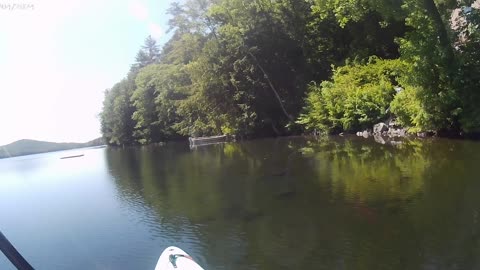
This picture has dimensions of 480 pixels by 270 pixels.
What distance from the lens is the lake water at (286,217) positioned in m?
7.07

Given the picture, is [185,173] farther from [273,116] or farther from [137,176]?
[273,116]

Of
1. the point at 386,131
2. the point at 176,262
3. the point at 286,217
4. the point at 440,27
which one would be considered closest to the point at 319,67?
the point at 386,131

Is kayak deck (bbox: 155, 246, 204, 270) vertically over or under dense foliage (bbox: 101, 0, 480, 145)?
under

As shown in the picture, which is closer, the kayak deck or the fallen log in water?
the kayak deck

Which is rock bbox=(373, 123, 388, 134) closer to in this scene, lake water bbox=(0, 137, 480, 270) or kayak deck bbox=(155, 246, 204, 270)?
lake water bbox=(0, 137, 480, 270)

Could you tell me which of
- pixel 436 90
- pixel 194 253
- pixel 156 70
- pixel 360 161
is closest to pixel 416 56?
pixel 436 90

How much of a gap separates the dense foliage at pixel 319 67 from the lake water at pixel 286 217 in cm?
382

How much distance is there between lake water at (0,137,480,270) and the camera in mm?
7070

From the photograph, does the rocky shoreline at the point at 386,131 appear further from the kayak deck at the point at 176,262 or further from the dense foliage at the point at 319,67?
the kayak deck at the point at 176,262

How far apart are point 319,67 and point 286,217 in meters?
32.2

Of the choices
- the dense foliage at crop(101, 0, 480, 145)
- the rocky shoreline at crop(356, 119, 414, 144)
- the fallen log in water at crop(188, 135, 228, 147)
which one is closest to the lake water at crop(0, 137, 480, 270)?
the dense foliage at crop(101, 0, 480, 145)

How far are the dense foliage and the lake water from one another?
382 cm

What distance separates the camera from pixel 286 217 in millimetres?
9750

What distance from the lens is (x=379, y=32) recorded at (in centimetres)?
3591
